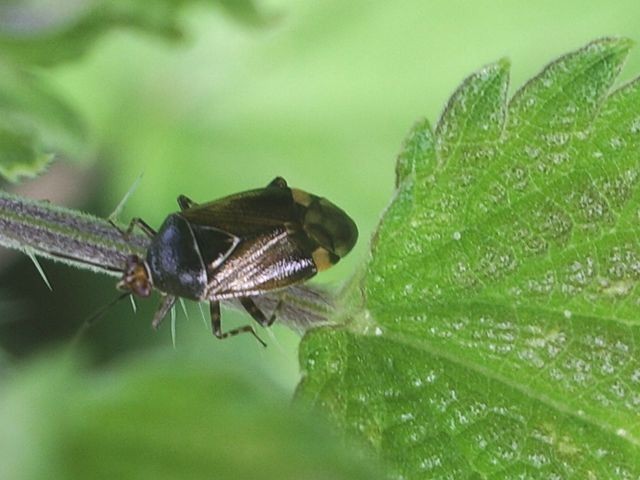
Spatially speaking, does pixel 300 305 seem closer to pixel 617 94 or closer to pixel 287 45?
pixel 617 94

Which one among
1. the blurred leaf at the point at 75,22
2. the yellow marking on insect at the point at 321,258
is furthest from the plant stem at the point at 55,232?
the blurred leaf at the point at 75,22

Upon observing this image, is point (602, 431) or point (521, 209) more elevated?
point (521, 209)

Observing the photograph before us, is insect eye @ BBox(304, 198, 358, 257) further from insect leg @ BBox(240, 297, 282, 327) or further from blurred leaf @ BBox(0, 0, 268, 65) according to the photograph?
blurred leaf @ BBox(0, 0, 268, 65)

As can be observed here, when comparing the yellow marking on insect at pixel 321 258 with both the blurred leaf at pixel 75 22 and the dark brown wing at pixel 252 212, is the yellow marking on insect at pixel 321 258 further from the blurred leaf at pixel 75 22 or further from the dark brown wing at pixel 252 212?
the blurred leaf at pixel 75 22

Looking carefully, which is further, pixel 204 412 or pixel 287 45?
pixel 287 45

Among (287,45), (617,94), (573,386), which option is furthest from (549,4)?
(573,386)

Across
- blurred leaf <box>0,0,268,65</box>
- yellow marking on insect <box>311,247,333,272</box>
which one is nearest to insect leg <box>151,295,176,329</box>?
yellow marking on insect <box>311,247,333,272</box>

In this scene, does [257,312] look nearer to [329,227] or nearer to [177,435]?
[329,227]
